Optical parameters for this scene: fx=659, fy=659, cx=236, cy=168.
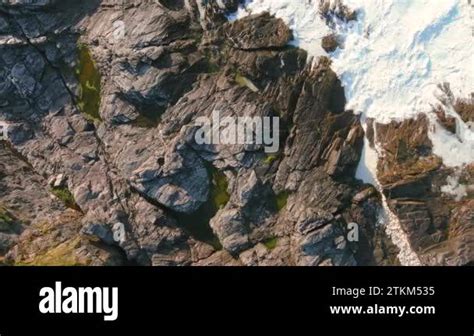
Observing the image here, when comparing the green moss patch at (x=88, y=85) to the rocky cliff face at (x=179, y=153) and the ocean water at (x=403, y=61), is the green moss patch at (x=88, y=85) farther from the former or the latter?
the ocean water at (x=403, y=61)

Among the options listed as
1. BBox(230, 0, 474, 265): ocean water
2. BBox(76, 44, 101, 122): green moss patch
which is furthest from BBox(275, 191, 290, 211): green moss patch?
BBox(76, 44, 101, 122): green moss patch

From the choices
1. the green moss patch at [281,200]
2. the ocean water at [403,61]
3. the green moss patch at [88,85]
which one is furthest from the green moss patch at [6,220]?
the ocean water at [403,61]

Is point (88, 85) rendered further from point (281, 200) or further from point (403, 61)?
point (403, 61)

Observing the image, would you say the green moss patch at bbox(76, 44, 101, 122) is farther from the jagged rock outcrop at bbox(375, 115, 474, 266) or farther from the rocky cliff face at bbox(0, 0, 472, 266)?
the jagged rock outcrop at bbox(375, 115, 474, 266)

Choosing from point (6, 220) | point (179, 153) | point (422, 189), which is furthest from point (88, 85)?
point (422, 189)
